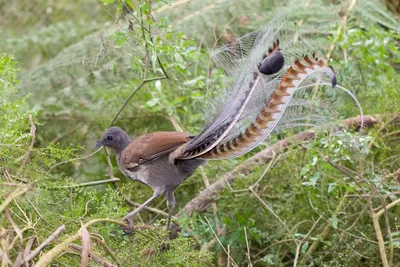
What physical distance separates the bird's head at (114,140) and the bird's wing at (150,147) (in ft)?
0.38

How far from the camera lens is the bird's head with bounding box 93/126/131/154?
4.16 meters

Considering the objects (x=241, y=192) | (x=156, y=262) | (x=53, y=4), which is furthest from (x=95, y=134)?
(x=53, y=4)

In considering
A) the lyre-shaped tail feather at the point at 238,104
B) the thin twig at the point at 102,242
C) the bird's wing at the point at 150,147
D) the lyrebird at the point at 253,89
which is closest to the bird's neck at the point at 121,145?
the bird's wing at the point at 150,147

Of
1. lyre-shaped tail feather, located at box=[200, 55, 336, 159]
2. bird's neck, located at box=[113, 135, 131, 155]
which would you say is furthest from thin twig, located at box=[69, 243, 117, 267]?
bird's neck, located at box=[113, 135, 131, 155]

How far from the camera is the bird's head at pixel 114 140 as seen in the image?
416cm

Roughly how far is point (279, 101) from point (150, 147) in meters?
1.13

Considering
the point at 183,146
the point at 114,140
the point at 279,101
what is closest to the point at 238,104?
the point at 279,101

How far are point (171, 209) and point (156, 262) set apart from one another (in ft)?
3.16

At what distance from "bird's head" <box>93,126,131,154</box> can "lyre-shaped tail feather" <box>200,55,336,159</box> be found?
129 cm

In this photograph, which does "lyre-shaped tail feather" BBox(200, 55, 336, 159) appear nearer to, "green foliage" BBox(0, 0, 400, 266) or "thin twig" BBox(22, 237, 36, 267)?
"green foliage" BBox(0, 0, 400, 266)

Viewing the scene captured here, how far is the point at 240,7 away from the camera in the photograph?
6156 millimetres

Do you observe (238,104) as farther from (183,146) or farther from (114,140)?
(114,140)

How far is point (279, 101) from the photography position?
2.91 metres

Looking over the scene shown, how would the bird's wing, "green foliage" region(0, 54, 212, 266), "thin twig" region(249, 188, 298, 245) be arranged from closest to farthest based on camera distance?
"green foliage" region(0, 54, 212, 266) → the bird's wing → "thin twig" region(249, 188, 298, 245)
